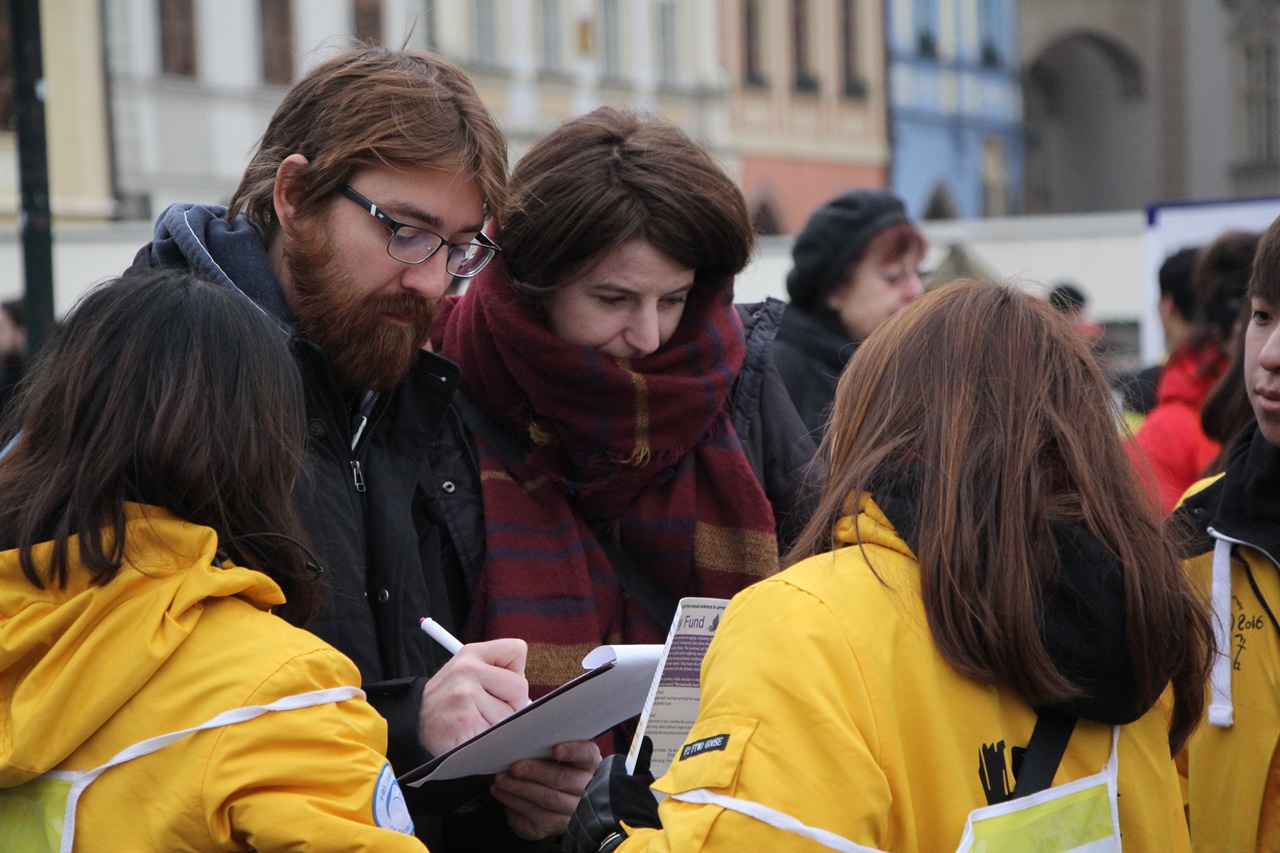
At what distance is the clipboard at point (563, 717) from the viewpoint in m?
2.05

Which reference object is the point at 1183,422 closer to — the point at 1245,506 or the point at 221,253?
the point at 1245,506

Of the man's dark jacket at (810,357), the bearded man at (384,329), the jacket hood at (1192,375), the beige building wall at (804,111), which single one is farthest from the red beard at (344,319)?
the beige building wall at (804,111)

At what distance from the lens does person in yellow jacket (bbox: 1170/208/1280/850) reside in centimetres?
238

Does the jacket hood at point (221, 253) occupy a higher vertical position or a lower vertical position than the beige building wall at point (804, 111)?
lower

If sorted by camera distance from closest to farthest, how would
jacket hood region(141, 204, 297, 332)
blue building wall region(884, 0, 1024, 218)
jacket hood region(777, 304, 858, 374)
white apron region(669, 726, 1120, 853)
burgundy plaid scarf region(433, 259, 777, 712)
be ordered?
white apron region(669, 726, 1120, 853), jacket hood region(141, 204, 297, 332), burgundy plaid scarf region(433, 259, 777, 712), jacket hood region(777, 304, 858, 374), blue building wall region(884, 0, 1024, 218)

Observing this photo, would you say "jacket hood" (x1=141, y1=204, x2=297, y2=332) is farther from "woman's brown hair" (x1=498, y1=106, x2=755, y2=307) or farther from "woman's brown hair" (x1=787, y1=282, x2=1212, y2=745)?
"woman's brown hair" (x1=787, y1=282, x2=1212, y2=745)

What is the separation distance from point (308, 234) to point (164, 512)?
0.69m

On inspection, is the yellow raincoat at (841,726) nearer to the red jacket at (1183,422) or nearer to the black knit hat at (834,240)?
the red jacket at (1183,422)

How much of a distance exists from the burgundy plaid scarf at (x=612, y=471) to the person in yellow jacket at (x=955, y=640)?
0.76m

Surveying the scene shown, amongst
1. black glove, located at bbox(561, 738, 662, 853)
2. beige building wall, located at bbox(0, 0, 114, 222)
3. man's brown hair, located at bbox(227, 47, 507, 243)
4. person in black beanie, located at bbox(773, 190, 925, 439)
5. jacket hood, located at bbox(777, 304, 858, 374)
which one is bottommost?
black glove, located at bbox(561, 738, 662, 853)

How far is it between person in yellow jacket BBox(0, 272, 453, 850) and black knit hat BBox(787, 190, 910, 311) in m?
2.90

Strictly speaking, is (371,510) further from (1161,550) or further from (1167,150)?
(1167,150)

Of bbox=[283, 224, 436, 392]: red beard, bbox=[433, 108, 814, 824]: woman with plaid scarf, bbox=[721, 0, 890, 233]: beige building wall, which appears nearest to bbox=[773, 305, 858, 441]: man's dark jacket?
bbox=[433, 108, 814, 824]: woman with plaid scarf

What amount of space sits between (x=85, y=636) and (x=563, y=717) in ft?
2.25
